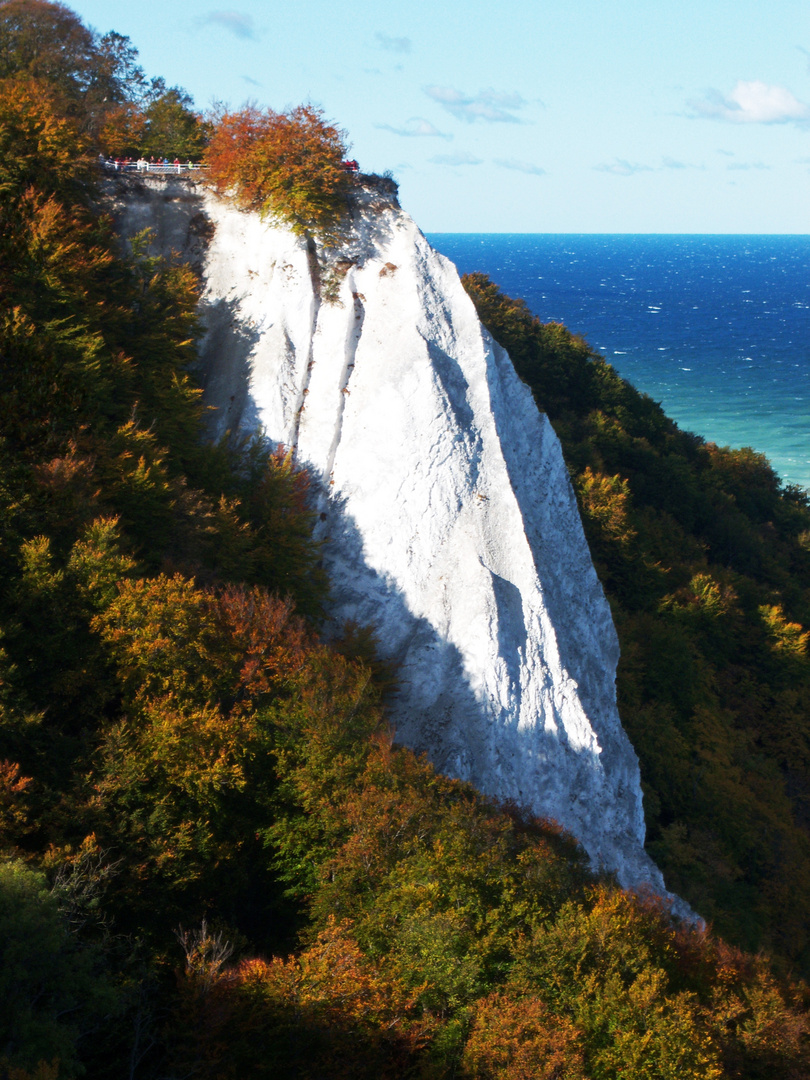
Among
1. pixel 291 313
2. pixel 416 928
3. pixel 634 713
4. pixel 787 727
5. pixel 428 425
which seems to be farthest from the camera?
pixel 787 727

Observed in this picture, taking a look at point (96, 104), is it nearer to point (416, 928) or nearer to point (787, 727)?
point (416, 928)

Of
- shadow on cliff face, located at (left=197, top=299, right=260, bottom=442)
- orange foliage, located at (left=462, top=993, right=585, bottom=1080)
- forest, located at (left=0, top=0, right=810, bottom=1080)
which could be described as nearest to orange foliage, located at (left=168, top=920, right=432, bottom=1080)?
forest, located at (left=0, top=0, right=810, bottom=1080)

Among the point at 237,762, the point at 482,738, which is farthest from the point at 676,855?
the point at 237,762

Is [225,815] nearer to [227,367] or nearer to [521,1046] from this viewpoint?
[521,1046]

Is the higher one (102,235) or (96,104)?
(96,104)

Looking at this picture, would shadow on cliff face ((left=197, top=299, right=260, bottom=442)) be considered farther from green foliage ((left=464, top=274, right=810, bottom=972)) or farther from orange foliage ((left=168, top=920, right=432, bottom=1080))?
orange foliage ((left=168, top=920, right=432, bottom=1080))

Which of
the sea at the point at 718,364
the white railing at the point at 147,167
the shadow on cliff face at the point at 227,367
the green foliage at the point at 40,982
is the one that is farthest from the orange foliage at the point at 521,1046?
the sea at the point at 718,364

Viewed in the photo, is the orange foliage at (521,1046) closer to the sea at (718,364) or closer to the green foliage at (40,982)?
the green foliage at (40,982)
